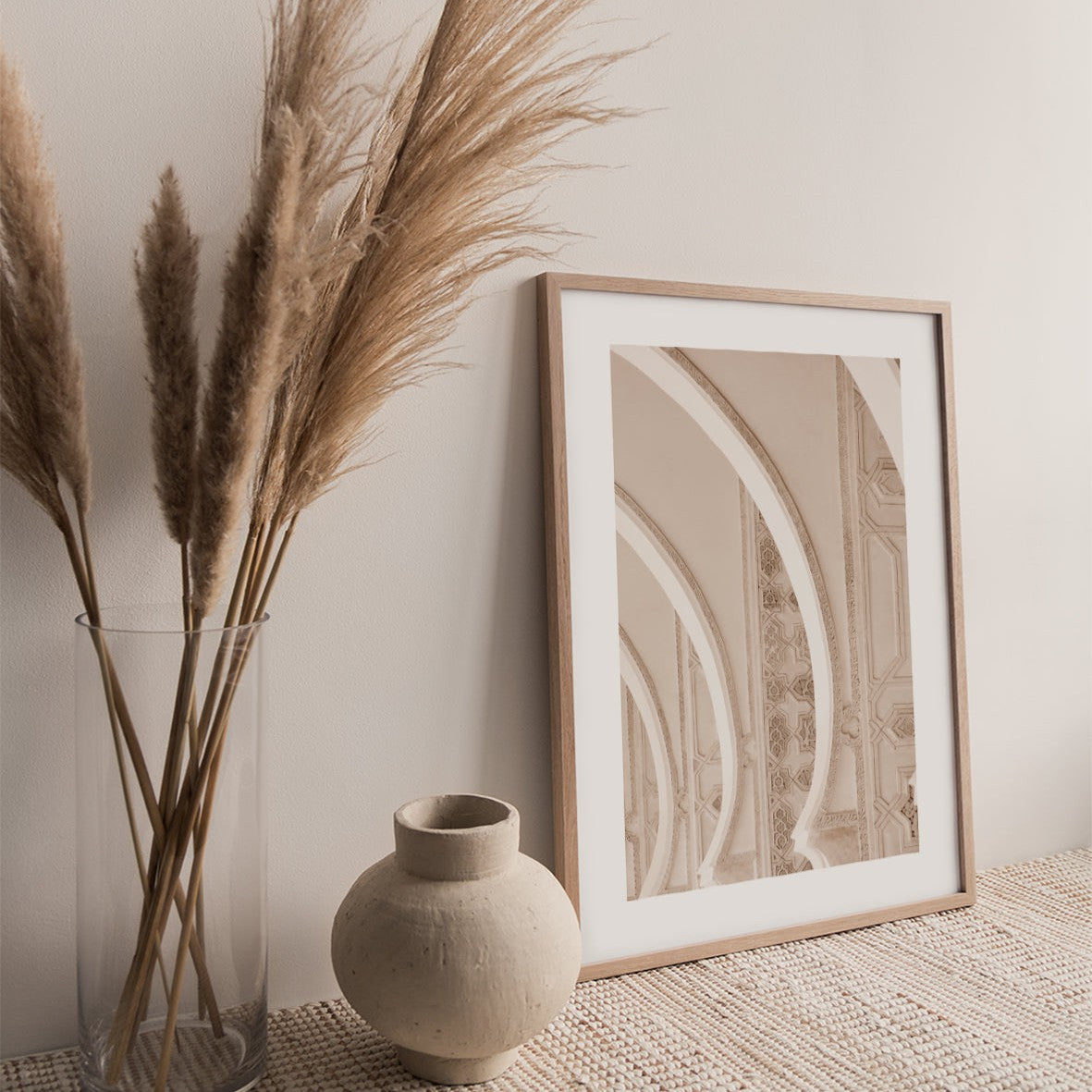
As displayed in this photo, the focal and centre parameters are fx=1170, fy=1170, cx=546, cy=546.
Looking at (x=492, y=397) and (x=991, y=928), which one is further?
(x=991, y=928)

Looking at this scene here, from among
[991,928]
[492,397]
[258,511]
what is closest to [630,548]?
[492,397]

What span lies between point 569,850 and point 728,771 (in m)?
0.22

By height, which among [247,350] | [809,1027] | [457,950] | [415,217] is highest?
[415,217]

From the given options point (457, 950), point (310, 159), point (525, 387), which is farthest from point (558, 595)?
point (310, 159)

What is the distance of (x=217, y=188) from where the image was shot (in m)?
1.17

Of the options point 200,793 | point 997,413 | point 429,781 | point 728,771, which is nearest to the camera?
point 200,793

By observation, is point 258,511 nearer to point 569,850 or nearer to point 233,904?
point 233,904

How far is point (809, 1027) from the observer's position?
3.86 ft

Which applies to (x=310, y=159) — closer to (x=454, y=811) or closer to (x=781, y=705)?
(x=454, y=811)

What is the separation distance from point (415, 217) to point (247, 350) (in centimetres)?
21

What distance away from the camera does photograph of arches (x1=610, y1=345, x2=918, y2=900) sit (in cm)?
134

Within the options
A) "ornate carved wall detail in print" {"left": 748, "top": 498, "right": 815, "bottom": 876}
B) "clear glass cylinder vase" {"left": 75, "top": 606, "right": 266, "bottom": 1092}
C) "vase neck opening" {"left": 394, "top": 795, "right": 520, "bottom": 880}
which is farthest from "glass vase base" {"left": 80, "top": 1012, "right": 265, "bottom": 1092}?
"ornate carved wall detail in print" {"left": 748, "top": 498, "right": 815, "bottom": 876}

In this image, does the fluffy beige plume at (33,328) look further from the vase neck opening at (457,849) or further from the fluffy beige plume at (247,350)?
the vase neck opening at (457,849)

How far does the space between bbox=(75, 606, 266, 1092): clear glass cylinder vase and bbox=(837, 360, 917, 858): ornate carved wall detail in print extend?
0.78 meters
